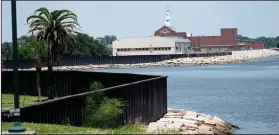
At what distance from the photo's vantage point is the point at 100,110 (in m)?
18.6

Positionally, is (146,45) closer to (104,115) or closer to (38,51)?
(38,51)

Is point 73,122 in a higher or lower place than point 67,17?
lower

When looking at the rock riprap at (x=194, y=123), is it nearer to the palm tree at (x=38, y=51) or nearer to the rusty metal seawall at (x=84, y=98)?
the rusty metal seawall at (x=84, y=98)

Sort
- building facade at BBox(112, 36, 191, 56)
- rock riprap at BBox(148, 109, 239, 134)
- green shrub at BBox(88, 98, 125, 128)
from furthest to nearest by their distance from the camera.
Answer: building facade at BBox(112, 36, 191, 56)
rock riprap at BBox(148, 109, 239, 134)
green shrub at BBox(88, 98, 125, 128)

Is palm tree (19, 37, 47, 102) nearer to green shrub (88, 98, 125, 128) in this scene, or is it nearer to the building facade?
green shrub (88, 98, 125, 128)

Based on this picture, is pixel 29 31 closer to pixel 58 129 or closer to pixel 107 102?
pixel 107 102

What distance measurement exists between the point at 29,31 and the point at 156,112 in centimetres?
1126

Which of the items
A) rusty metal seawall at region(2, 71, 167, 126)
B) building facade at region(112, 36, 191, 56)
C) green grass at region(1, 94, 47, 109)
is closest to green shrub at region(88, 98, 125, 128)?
rusty metal seawall at region(2, 71, 167, 126)

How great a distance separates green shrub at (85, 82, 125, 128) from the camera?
60.5ft

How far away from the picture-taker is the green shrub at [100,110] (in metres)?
18.5

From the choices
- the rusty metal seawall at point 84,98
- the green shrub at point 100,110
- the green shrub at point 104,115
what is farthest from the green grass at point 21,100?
the green shrub at point 104,115

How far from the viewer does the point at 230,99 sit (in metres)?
45.8

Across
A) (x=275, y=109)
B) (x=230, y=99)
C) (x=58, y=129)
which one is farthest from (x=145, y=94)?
(x=230, y=99)

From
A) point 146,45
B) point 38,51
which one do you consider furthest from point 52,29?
point 146,45
